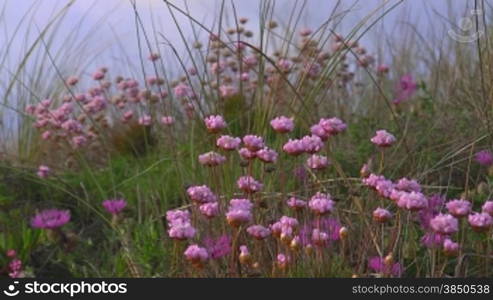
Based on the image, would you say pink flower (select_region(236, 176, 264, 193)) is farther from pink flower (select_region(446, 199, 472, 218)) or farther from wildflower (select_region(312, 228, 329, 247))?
pink flower (select_region(446, 199, 472, 218))

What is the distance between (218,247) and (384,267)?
15.5 inches

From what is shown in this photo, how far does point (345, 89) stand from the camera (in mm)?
5559

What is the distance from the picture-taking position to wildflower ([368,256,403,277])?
1.99 m

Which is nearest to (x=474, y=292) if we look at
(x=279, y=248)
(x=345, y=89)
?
(x=279, y=248)

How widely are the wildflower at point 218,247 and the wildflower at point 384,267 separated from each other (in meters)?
0.34

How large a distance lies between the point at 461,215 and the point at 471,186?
1.69 m

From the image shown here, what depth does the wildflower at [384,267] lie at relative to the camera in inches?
78.4

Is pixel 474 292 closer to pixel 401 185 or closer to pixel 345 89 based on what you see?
pixel 401 185

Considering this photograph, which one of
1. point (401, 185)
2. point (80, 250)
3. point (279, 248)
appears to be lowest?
point (80, 250)

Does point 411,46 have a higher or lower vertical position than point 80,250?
higher

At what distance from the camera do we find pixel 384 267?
2.06m
